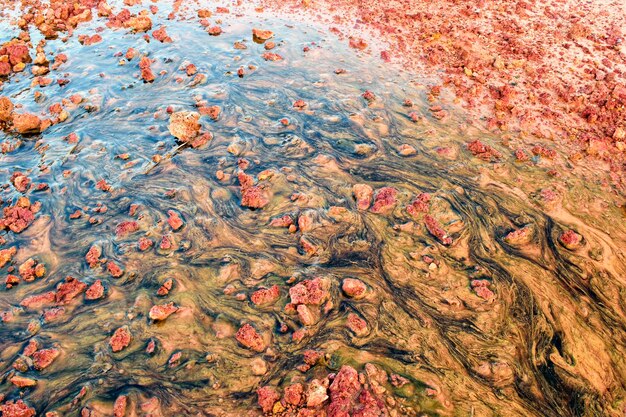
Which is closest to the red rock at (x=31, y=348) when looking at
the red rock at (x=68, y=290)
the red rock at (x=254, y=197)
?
the red rock at (x=68, y=290)

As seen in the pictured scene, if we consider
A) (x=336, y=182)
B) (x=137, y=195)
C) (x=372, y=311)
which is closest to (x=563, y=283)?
(x=372, y=311)

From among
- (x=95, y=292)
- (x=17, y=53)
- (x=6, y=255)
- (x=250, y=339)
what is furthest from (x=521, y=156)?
(x=17, y=53)

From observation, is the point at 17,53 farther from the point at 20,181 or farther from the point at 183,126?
the point at 183,126

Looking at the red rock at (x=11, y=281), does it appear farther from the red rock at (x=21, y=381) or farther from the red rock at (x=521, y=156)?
the red rock at (x=521, y=156)

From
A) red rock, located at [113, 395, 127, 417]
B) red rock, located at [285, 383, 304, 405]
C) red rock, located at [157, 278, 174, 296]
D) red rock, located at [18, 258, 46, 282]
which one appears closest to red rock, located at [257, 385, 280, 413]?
red rock, located at [285, 383, 304, 405]

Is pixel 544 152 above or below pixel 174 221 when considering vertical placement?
above

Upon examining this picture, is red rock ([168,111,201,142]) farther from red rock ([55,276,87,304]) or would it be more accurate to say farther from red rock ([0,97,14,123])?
red rock ([0,97,14,123])
